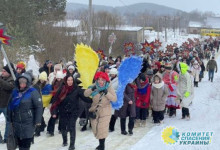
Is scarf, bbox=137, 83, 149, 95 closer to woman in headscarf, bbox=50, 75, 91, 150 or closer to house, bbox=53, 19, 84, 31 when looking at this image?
woman in headscarf, bbox=50, 75, 91, 150

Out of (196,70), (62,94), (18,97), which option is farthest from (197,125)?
(196,70)

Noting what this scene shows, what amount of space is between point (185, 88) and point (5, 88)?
5079 millimetres

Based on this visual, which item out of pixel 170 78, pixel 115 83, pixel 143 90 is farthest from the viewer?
pixel 170 78

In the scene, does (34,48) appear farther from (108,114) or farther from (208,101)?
(108,114)

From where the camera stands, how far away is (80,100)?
23.2 ft

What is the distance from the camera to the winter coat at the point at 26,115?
5.13m

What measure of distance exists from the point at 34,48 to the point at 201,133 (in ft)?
56.5

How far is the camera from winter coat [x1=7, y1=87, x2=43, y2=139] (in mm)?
5129

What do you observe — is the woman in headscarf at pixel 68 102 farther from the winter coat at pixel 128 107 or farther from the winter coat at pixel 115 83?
the winter coat at pixel 128 107

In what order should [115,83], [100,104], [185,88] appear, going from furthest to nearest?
[185,88] → [115,83] → [100,104]

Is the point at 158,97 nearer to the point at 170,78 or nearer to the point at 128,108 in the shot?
the point at 170,78

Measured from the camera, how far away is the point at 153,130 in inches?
322

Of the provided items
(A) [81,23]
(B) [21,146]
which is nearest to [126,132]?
(B) [21,146]

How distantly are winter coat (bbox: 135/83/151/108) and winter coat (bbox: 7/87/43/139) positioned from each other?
3857 millimetres
